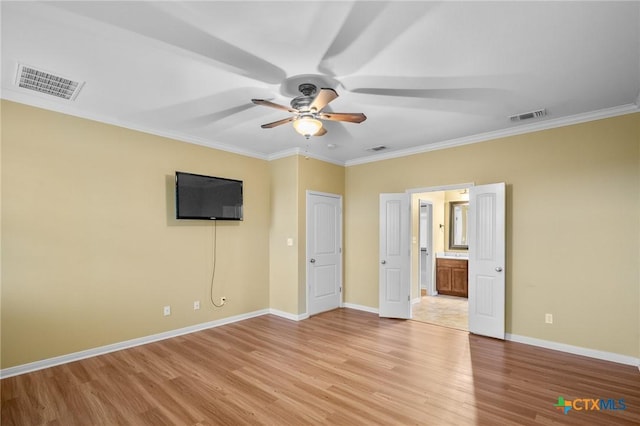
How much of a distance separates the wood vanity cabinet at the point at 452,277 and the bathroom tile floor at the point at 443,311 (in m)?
0.15

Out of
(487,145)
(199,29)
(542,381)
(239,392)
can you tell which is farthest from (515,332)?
(199,29)

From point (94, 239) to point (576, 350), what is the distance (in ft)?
19.2

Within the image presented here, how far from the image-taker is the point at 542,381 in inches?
119

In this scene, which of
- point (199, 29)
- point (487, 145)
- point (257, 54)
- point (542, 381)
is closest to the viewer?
point (199, 29)

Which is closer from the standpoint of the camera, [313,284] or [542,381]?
[542,381]

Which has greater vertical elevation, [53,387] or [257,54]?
[257,54]

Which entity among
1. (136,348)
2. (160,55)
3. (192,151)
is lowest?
(136,348)

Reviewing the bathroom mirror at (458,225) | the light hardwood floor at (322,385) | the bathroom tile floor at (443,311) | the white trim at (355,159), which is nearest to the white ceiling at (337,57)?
the white trim at (355,159)

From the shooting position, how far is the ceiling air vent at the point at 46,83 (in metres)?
2.70

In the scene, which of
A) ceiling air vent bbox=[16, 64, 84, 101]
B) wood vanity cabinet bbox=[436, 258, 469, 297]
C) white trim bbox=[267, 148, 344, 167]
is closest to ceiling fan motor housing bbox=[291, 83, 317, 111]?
ceiling air vent bbox=[16, 64, 84, 101]

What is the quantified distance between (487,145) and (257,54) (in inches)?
141

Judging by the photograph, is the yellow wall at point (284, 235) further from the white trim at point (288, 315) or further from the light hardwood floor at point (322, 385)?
the light hardwood floor at point (322, 385)

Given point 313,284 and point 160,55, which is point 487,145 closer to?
point 313,284

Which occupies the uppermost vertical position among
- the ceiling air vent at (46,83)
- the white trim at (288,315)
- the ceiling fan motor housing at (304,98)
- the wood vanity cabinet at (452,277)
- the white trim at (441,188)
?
the ceiling air vent at (46,83)
